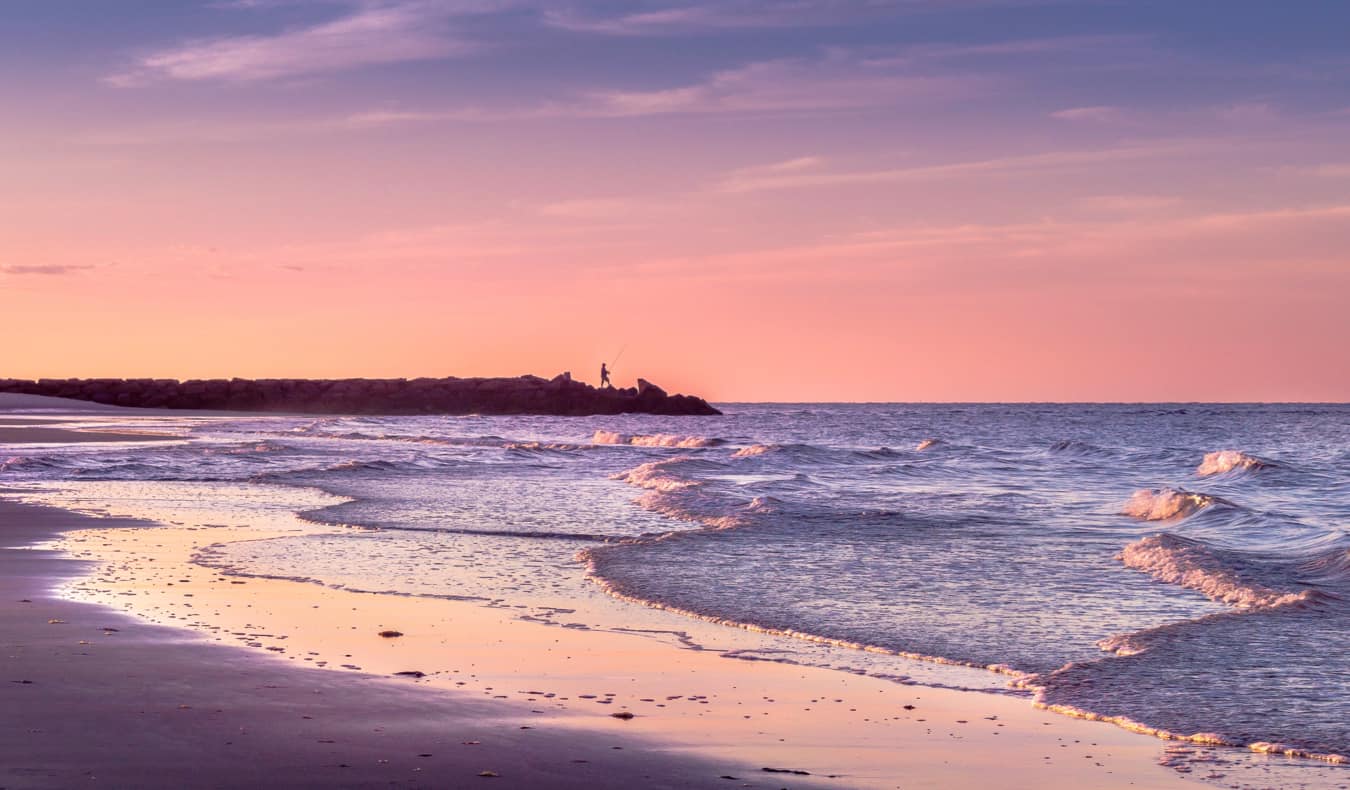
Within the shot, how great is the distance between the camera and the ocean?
8086mm

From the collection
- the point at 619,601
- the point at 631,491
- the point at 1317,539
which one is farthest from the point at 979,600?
the point at 631,491

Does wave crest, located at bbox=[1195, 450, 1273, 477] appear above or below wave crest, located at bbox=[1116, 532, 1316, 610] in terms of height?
above

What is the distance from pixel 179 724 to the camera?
6.16 m

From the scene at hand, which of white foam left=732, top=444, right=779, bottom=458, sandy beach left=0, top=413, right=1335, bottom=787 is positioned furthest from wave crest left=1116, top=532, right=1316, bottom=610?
white foam left=732, top=444, right=779, bottom=458

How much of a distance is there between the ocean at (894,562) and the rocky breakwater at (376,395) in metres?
75.1

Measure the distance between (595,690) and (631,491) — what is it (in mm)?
16743

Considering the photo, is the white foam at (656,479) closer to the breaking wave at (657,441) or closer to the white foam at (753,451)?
the white foam at (753,451)

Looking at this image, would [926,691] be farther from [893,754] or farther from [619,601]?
[619,601]

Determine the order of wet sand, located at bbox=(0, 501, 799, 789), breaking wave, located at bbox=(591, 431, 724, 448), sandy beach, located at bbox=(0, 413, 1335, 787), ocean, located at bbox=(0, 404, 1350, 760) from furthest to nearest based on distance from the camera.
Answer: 1. breaking wave, located at bbox=(591, 431, 724, 448)
2. ocean, located at bbox=(0, 404, 1350, 760)
3. sandy beach, located at bbox=(0, 413, 1335, 787)
4. wet sand, located at bbox=(0, 501, 799, 789)

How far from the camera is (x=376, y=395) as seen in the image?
105500 millimetres

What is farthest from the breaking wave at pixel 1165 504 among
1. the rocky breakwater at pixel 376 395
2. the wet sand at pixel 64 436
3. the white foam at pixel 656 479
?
the rocky breakwater at pixel 376 395

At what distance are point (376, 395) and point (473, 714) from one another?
10164 centimetres

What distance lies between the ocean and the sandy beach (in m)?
0.63

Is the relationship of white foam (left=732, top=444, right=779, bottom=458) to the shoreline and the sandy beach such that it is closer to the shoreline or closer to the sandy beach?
the shoreline
